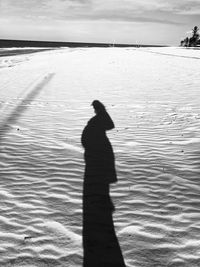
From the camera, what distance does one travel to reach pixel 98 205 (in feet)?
14.9

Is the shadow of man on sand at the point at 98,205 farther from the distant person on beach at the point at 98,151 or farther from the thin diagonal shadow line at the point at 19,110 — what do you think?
the thin diagonal shadow line at the point at 19,110

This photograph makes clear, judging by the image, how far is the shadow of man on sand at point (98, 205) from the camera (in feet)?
11.5

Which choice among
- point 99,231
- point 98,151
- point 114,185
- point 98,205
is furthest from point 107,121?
point 99,231

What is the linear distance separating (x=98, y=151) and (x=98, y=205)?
7.68 ft

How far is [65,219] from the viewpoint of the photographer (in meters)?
4.18

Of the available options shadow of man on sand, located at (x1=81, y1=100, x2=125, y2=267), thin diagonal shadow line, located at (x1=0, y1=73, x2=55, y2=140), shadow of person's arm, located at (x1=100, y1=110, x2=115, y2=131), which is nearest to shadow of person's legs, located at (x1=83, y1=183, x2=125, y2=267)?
shadow of man on sand, located at (x1=81, y1=100, x2=125, y2=267)

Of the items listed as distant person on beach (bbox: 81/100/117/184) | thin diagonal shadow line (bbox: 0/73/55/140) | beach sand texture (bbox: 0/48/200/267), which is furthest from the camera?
thin diagonal shadow line (bbox: 0/73/55/140)

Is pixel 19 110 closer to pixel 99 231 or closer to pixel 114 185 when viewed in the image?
pixel 114 185

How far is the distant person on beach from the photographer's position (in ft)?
18.2

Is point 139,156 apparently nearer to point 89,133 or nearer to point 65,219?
point 89,133

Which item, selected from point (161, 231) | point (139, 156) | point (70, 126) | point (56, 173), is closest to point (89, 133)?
point (70, 126)

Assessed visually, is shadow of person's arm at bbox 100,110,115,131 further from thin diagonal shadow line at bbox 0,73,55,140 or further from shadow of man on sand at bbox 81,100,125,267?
thin diagonal shadow line at bbox 0,73,55,140

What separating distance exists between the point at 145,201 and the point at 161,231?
79 cm

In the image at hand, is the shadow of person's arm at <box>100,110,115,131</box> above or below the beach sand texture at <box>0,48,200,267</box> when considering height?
above
